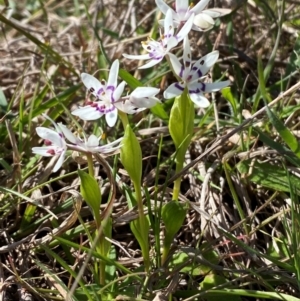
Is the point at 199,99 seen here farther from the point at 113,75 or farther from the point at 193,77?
the point at 113,75

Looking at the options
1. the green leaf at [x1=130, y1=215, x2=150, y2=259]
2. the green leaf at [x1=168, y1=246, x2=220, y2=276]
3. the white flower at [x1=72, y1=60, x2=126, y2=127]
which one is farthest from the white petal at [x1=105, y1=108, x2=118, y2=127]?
the green leaf at [x1=168, y1=246, x2=220, y2=276]

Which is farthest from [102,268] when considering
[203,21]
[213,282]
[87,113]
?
[203,21]

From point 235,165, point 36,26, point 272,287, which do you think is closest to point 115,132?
point 235,165

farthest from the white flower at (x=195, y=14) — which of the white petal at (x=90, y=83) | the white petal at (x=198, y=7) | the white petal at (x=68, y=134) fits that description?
the white petal at (x=68, y=134)

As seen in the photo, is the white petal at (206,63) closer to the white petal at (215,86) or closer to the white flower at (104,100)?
the white petal at (215,86)

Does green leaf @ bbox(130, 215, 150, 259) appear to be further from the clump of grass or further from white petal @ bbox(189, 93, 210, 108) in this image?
white petal @ bbox(189, 93, 210, 108)

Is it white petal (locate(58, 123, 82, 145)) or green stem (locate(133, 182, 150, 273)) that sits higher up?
white petal (locate(58, 123, 82, 145))
